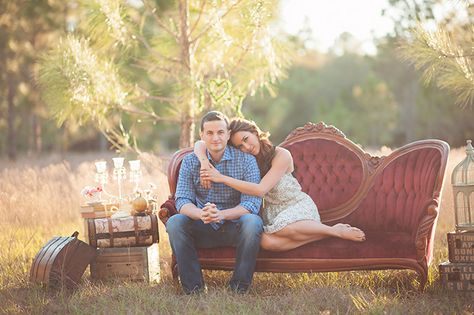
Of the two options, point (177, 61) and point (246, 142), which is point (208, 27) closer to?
point (177, 61)

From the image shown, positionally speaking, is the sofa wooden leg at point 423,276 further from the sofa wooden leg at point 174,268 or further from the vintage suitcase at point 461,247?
the sofa wooden leg at point 174,268

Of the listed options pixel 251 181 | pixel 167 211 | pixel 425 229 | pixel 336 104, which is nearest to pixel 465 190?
pixel 425 229

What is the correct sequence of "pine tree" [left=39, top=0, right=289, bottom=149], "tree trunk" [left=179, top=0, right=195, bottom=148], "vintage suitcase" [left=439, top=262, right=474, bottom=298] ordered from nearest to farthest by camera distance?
"vintage suitcase" [left=439, top=262, right=474, bottom=298]
"pine tree" [left=39, top=0, right=289, bottom=149]
"tree trunk" [left=179, top=0, right=195, bottom=148]

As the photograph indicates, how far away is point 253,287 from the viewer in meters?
4.28

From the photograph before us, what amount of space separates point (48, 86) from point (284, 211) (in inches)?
126

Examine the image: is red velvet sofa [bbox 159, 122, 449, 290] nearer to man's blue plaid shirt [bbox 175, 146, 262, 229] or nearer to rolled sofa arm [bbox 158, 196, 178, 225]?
rolled sofa arm [bbox 158, 196, 178, 225]

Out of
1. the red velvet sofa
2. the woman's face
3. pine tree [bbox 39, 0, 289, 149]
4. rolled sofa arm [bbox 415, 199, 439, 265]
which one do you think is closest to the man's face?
the woman's face

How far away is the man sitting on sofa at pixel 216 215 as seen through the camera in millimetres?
3975

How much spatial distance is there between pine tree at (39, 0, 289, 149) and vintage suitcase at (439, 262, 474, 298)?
290cm

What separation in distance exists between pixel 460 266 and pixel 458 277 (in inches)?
2.4

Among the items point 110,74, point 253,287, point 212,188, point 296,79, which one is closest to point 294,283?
point 253,287

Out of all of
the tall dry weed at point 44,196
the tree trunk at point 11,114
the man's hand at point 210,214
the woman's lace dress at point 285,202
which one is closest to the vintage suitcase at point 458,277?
the woman's lace dress at point 285,202

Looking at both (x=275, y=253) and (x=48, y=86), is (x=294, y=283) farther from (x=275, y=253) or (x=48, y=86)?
(x=48, y=86)

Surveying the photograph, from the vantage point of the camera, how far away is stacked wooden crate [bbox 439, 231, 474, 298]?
3.83 m
